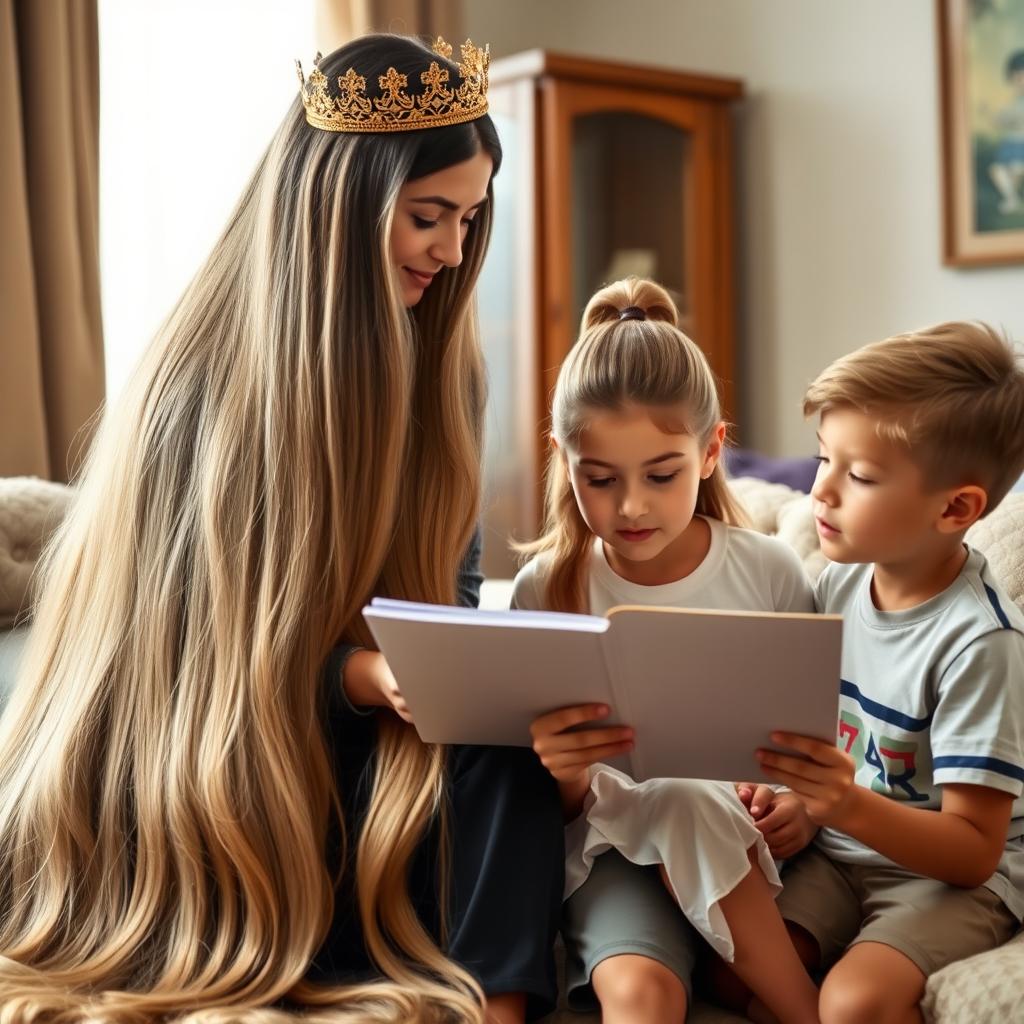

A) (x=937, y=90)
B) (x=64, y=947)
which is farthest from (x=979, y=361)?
(x=937, y=90)

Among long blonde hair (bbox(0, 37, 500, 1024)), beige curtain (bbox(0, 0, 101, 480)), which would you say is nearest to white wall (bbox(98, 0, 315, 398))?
beige curtain (bbox(0, 0, 101, 480))

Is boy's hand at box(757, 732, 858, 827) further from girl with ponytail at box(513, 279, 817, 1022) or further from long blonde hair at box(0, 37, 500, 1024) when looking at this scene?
long blonde hair at box(0, 37, 500, 1024)

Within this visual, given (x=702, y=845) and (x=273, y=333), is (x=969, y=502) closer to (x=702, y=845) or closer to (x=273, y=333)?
(x=702, y=845)

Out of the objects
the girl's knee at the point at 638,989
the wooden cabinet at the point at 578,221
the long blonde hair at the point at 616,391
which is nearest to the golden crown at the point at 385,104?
the long blonde hair at the point at 616,391

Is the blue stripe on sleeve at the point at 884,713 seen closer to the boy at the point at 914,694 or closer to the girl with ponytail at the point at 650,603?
the boy at the point at 914,694

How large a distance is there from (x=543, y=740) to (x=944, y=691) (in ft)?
1.27

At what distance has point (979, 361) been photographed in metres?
1.36

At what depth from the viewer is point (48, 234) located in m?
2.89

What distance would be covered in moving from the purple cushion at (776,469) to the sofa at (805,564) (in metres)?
0.37

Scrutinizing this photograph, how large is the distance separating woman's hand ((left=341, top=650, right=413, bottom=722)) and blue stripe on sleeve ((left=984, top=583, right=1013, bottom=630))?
571 millimetres

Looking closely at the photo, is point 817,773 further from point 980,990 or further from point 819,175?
point 819,175

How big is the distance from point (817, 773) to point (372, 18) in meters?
2.82

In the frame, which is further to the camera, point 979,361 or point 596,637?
point 979,361

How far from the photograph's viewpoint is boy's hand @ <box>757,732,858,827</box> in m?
1.20
